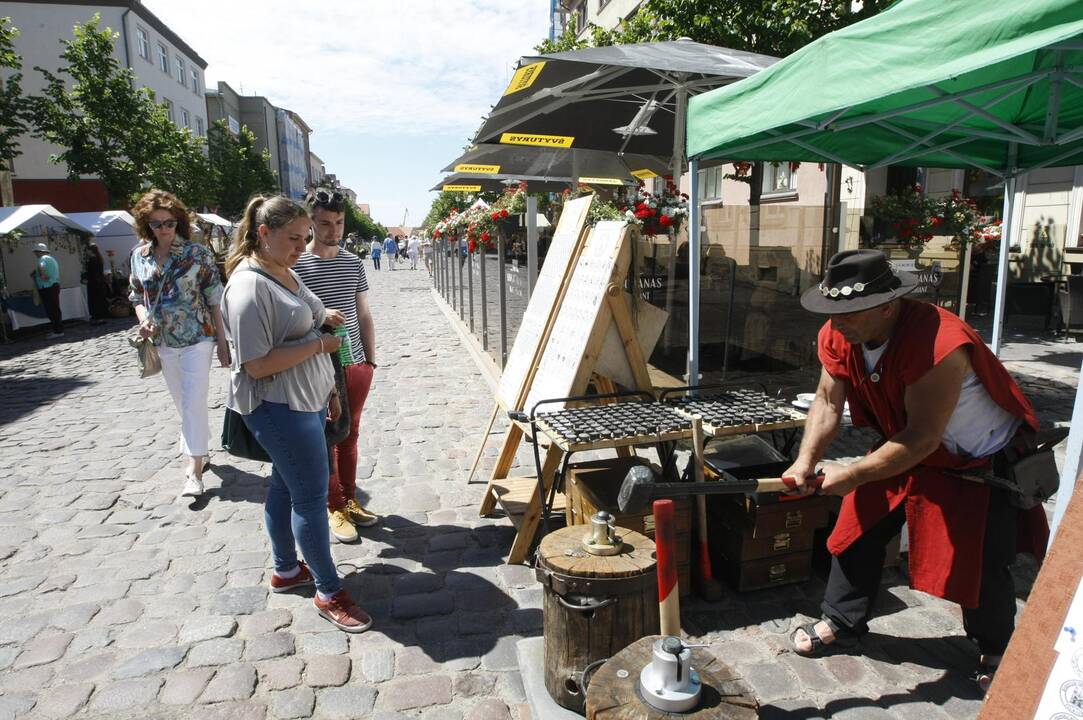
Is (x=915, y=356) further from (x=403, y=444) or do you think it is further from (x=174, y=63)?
(x=174, y=63)

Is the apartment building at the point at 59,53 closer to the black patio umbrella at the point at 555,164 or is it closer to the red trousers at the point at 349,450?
the black patio umbrella at the point at 555,164

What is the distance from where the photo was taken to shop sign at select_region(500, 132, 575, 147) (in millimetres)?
7996

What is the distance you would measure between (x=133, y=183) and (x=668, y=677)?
24.6 meters

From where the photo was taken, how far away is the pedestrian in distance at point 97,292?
52.7 ft

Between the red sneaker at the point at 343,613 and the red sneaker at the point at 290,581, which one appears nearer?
the red sneaker at the point at 343,613

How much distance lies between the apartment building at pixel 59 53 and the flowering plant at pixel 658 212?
27089mm

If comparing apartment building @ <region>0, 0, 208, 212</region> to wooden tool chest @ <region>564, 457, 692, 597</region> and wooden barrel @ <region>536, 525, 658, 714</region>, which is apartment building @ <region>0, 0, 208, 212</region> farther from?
wooden barrel @ <region>536, 525, 658, 714</region>

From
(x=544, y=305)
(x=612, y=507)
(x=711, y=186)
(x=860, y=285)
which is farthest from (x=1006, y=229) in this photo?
(x=711, y=186)

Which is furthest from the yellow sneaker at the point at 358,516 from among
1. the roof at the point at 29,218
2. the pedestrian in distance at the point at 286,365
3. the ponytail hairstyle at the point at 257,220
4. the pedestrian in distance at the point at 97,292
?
the pedestrian in distance at the point at 97,292

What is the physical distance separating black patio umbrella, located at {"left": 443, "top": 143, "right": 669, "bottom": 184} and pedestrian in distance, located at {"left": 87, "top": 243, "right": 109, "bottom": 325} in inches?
390

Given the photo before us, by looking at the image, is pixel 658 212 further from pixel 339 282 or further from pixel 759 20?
pixel 759 20

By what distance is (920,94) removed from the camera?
14.5 ft

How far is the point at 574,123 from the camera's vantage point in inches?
350

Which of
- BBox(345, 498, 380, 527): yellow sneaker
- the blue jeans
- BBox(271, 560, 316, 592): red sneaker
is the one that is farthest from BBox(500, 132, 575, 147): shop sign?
BBox(271, 560, 316, 592): red sneaker
